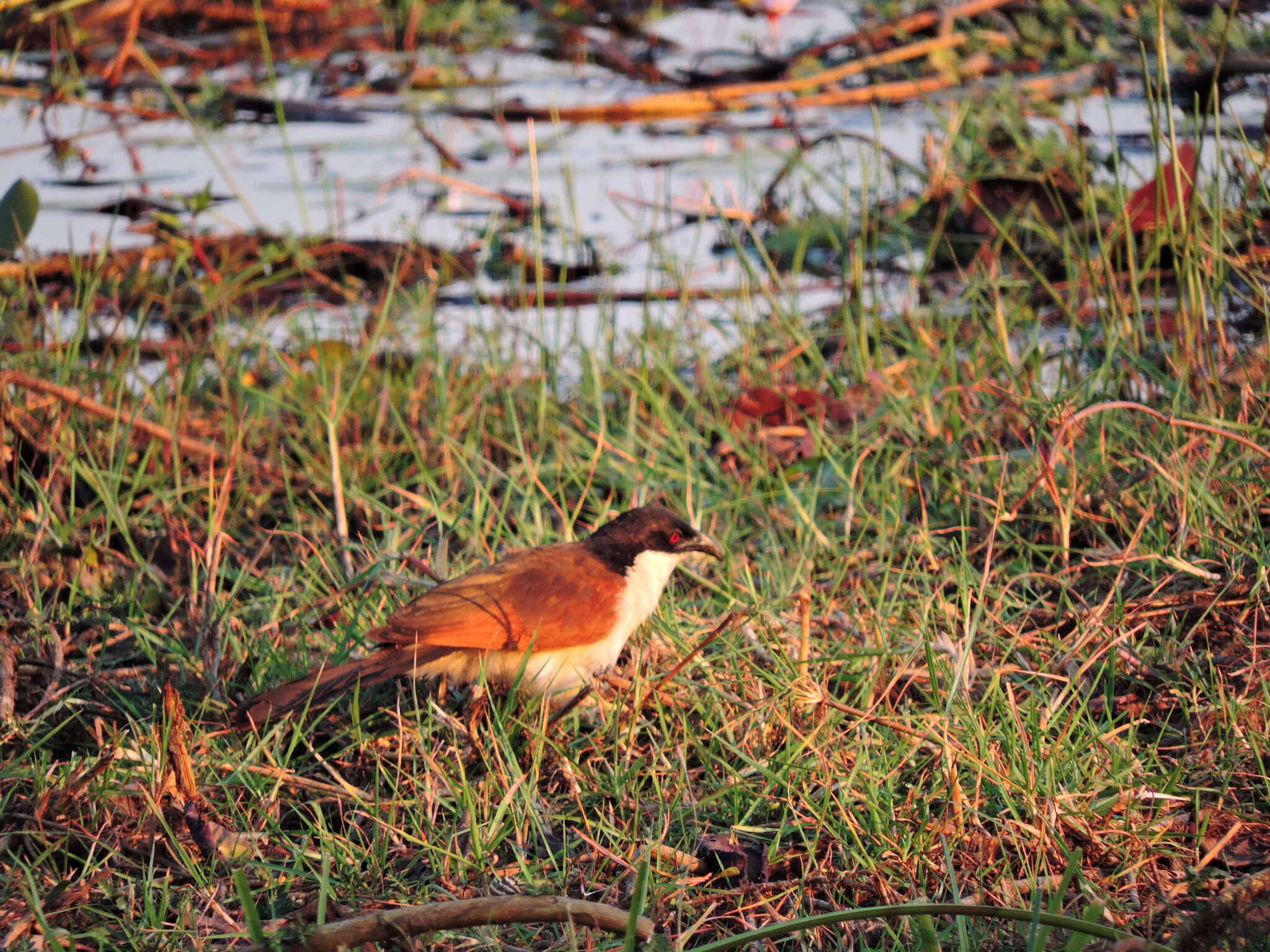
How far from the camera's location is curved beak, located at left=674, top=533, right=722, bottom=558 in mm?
3475

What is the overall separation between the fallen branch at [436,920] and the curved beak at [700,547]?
1.63 m

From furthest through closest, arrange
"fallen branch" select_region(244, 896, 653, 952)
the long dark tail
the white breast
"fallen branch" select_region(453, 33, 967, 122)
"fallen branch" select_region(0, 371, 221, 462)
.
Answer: "fallen branch" select_region(453, 33, 967, 122) → "fallen branch" select_region(0, 371, 221, 462) → the white breast → the long dark tail → "fallen branch" select_region(244, 896, 653, 952)

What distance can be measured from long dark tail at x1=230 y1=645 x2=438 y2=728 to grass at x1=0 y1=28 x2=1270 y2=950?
0.07m

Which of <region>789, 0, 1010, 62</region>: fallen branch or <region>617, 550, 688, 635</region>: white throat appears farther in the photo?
<region>789, 0, 1010, 62</region>: fallen branch

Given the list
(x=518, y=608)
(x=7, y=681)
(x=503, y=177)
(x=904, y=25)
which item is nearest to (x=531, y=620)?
(x=518, y=608)

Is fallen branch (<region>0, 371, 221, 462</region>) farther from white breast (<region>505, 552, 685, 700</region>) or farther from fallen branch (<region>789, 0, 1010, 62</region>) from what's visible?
fallen branch (<region>789, 0, 1010, 62</region>)

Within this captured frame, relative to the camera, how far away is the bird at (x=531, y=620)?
3.01 m

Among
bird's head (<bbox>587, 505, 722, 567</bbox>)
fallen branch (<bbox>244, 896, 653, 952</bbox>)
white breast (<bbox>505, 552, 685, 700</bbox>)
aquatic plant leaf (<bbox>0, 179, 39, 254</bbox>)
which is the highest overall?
aquatic plant leaf (<bbox>0, 179, 39, 254</bbox>)

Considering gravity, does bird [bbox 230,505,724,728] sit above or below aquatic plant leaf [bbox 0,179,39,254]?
below

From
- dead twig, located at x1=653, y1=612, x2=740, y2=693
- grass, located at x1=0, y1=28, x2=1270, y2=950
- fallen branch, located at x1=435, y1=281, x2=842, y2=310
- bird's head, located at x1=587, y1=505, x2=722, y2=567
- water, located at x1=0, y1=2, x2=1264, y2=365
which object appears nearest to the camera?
grass, located at x1=0, y1=28, x2=1270, y2=950

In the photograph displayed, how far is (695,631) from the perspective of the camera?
336 cm

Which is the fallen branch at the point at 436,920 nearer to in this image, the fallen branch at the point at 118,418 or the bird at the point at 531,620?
the bird at the point at 531,620

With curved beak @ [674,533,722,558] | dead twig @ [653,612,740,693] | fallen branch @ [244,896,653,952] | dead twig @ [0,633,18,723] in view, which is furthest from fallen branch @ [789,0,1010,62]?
fallen branch @ [244,896,653,952]

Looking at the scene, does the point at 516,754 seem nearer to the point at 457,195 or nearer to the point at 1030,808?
the point at 1030,808
